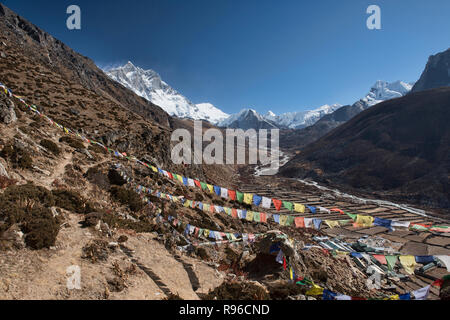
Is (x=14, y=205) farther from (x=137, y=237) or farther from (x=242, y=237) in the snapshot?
(x=242, y=237)

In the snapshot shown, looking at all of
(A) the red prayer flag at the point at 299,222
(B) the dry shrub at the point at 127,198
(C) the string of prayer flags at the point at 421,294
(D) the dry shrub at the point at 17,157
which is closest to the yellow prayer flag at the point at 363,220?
(A) the red prayer flag at the point at 299,222

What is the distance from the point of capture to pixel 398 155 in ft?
307

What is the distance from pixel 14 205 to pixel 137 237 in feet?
18.5

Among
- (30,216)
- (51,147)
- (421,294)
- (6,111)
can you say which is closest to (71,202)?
(30,216)

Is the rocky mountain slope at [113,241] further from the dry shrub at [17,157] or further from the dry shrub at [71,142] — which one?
the dry shrub at [71,142]

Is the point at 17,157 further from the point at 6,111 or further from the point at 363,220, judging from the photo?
the point at 363,220

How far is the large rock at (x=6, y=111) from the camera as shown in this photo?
15.6 m

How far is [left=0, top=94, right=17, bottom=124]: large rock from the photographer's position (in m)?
15.6

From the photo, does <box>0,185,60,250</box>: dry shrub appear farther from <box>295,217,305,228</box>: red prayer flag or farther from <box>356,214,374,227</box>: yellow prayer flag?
<box>356,214,374,227</box>: yellow prayer flag

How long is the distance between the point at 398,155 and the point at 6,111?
123222 millimetres

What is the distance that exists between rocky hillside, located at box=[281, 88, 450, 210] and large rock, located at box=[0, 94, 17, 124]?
3607 inches

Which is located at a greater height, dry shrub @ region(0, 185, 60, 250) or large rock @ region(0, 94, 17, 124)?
large rock @ region(0, 94, 17, 124)

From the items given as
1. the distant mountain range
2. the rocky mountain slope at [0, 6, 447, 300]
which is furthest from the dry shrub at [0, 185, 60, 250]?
the distant mountain range
